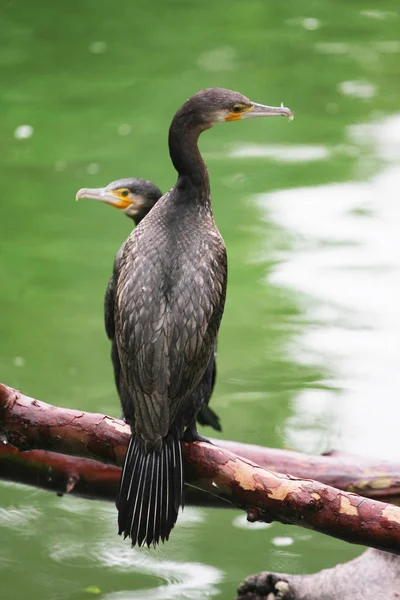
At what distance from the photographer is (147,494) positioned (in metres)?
2.17

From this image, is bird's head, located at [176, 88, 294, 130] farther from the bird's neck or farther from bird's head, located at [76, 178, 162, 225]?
bird's head, located at [76, 178, 162, 225]

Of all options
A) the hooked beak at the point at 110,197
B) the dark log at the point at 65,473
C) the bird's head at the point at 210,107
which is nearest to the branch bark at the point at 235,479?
the dark log at the point at 65,473

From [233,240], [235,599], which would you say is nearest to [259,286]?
[233,240]

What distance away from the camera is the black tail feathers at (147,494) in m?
2.16

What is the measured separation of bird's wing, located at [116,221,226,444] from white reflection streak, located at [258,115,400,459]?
1359mm

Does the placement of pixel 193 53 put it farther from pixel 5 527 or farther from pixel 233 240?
pixel 5 527

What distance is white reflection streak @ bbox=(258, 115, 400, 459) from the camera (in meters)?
3.72

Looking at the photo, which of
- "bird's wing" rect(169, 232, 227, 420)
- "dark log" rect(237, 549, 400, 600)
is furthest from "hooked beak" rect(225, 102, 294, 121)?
"dark log" rect(237, 549, 400, 600)

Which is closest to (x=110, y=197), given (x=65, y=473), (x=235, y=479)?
(x=65, y=473)

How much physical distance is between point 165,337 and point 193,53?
485 cm

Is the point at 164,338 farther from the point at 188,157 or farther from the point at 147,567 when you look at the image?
the point at 147,567

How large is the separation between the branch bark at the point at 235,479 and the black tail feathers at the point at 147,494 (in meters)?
0.05

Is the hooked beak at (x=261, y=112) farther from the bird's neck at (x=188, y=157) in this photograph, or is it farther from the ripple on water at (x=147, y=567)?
the ripple on water at (x=147, y=567)

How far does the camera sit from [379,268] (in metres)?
4.69
